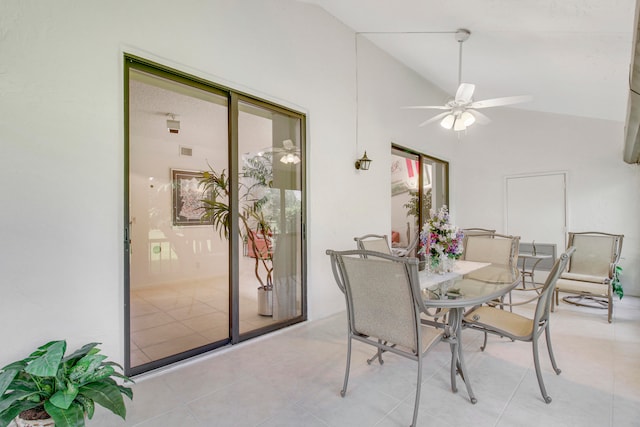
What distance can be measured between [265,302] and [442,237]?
6.22ft

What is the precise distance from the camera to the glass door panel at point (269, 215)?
3078 millimetres

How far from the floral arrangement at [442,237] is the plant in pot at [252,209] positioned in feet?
5.24

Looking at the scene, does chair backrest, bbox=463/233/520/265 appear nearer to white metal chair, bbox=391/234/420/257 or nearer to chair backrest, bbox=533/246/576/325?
white metal chair, bbox=391/234/420/257

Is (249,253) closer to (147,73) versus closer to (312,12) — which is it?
(147,73)

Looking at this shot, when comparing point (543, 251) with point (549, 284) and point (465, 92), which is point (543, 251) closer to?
point (465, 92)

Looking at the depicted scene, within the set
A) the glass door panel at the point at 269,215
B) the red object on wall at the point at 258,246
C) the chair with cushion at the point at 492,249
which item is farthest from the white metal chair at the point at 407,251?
the red object on wall at the point at 258,246

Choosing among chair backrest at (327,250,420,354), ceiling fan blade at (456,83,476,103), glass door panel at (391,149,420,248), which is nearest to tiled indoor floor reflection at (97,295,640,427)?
chair backrest at (327,250,420,354)

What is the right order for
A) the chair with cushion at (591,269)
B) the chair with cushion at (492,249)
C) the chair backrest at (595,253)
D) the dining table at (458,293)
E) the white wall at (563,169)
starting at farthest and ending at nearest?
the white wall at (563,169) → the chair backrest at (595,253) → the chair with cushion at (591,269) → the chair with cushion at (492,249) → the dining table at (458,293)

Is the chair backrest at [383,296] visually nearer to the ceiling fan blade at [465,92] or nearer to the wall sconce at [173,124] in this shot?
the wall sconce at [173,124]

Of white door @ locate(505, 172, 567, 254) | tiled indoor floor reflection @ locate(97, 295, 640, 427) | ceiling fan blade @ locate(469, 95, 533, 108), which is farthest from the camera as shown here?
white door @ locate(505, 172, 567, 254)

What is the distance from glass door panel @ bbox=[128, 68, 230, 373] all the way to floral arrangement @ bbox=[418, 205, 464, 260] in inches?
71.3

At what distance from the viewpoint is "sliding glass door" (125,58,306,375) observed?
2479 mm

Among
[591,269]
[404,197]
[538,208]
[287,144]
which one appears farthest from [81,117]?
[538,208]

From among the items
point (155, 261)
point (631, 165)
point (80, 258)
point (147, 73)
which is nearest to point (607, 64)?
point (631, 165)
